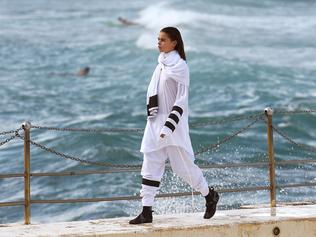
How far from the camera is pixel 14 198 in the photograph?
14102 mm

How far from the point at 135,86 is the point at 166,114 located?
20.1m

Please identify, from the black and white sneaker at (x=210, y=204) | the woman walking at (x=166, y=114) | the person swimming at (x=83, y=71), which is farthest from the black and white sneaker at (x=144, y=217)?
the person swimming at (x=83, y=71)

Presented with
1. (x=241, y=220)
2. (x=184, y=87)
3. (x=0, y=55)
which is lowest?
(x=241, y=220)

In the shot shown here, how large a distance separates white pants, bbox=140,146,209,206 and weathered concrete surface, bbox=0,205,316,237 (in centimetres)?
25

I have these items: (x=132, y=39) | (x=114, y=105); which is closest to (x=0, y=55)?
(x=132, y=39)

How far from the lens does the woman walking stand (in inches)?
293

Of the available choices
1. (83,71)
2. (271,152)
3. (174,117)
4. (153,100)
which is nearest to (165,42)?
(153,100)

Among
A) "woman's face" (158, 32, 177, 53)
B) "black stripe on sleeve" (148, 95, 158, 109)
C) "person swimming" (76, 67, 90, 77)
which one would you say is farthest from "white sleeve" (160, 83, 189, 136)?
"person swimming" (76, 67, 90, 77)

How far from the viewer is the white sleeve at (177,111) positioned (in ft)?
24.1

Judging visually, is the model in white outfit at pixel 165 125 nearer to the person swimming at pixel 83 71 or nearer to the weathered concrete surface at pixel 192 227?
the weathered concrete surface at pixel 192 227

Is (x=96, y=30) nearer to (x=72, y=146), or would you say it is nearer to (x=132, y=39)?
(x=132, y=39)

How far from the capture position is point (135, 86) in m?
27.6

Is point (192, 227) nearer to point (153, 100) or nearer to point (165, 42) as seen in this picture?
point (153, 100)

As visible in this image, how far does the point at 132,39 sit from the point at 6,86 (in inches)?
383
